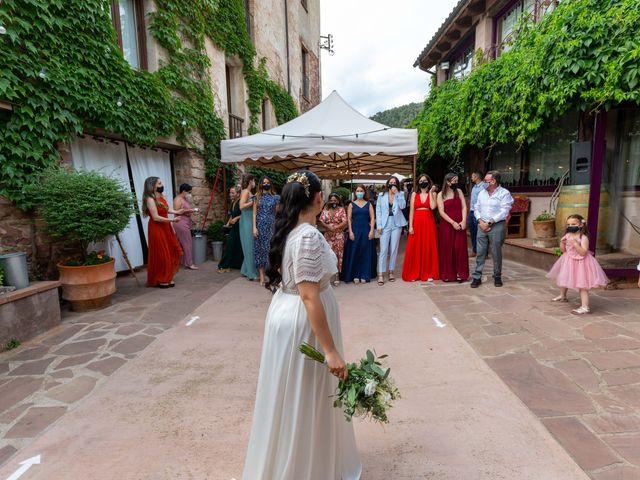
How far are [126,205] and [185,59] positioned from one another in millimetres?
4180

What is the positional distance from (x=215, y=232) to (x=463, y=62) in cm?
921

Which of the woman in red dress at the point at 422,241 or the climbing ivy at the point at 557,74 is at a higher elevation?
the climbing ivy at the point at 557,74

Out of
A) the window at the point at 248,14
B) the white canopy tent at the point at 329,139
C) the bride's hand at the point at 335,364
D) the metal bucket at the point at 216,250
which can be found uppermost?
the window at the point at 248,14

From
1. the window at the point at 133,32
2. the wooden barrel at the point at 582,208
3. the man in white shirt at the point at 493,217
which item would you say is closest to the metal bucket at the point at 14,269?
the window at the point at 133,32

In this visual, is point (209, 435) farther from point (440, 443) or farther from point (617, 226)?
point (617, 226)

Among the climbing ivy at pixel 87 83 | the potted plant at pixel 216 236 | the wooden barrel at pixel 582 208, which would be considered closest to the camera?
the climbing ivy at pixel 87 83

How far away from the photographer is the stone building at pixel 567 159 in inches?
213

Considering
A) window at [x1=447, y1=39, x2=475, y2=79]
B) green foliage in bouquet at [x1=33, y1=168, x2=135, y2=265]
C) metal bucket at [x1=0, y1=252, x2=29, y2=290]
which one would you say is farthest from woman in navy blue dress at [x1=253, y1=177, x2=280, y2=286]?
window at [x1=447, y1=39, x2=475, y2=79]

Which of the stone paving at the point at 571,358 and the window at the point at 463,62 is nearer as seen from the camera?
the stone paving at the point at 571,358

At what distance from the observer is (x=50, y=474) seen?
1.98m

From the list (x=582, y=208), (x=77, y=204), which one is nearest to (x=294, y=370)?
(x=77, y=204)

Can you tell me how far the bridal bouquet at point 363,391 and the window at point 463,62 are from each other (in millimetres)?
10477

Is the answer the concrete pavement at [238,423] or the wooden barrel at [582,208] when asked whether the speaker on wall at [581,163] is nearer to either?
the wooden barrel at [582,208]

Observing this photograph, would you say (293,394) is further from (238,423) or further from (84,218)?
(84,218)
